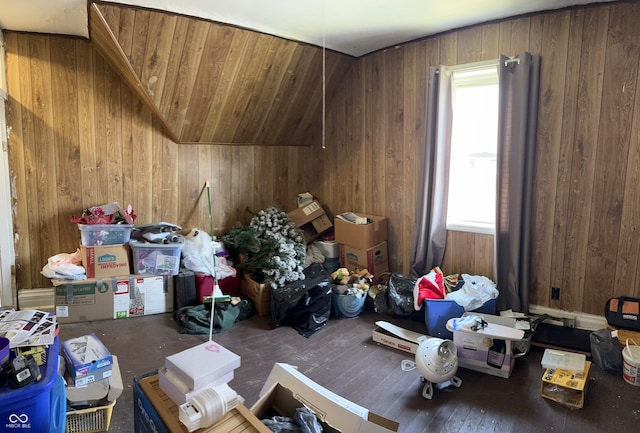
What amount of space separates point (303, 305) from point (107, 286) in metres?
1.54

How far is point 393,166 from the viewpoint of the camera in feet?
13.2

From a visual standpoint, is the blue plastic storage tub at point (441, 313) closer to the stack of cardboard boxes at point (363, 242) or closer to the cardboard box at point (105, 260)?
the stack of cardboard boxes at point (363, 242)

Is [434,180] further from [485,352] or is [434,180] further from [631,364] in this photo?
[631,364]

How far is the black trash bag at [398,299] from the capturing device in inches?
135

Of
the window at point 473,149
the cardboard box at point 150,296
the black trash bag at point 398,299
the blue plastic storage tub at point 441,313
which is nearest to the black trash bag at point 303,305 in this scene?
the black trash bag at point 398,299

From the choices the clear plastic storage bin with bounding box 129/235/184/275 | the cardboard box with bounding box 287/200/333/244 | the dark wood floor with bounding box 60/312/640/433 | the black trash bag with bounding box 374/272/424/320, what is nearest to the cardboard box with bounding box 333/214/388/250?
the cardboard box with bounding box 287/200/333/244

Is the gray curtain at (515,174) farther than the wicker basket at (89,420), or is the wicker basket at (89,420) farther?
the gray curtain at (515,174)

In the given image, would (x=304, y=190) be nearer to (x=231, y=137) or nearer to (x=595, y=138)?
(x=231, y=137)

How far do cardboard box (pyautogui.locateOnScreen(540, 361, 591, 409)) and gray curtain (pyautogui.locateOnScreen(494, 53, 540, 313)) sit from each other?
0.88 m

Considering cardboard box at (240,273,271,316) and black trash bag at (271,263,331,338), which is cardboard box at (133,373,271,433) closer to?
black trash bag at (271,263,331,338)

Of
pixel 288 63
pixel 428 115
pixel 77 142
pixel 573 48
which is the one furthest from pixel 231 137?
pixel 573 48

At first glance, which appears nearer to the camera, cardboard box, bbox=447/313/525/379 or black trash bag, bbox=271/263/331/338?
cardboard box, bbox=447/313/525/379

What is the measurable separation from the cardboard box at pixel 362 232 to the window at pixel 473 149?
64 centimetres

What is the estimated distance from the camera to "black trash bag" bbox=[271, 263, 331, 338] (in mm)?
3311
